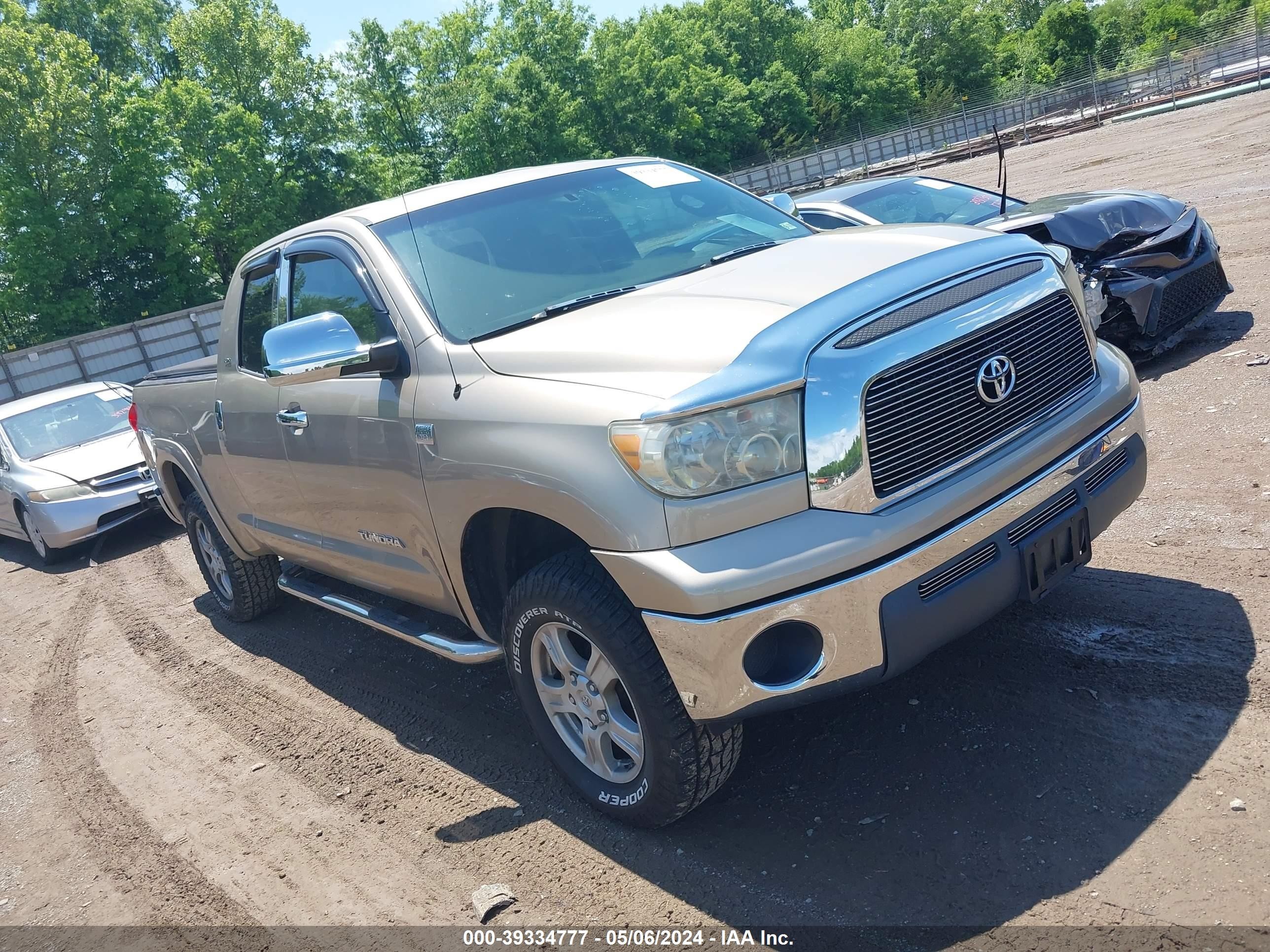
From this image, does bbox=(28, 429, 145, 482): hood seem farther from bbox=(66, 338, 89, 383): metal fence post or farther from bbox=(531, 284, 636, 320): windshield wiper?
bbox=(66, 338, 89, 383): metal fence post

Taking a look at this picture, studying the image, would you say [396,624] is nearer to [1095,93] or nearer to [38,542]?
[38,542]

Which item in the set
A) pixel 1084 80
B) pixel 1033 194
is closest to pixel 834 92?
pixel 1084 80

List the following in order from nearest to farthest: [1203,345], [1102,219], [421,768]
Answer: [421,768] < [1102,219] < [1203,345]

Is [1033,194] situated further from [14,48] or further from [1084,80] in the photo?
[1084,80]

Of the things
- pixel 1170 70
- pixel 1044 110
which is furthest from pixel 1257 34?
pixel 1044 110

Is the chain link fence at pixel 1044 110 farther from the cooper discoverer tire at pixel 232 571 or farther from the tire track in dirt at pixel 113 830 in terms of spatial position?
the tire track in dirt at pixel 113 830

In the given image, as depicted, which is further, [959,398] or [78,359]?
[78,359]

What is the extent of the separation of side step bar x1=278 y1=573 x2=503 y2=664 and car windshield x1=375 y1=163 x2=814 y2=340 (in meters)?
1.12

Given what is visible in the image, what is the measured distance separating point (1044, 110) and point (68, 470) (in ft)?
199

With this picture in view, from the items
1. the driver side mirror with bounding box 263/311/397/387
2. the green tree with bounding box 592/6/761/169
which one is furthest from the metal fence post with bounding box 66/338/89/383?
the green tree with bounding box 592/6/761/169

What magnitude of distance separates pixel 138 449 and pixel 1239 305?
999cm

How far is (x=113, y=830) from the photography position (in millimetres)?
4391

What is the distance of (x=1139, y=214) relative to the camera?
728 centimetres

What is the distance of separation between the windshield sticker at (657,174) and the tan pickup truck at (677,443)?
0.17ft
